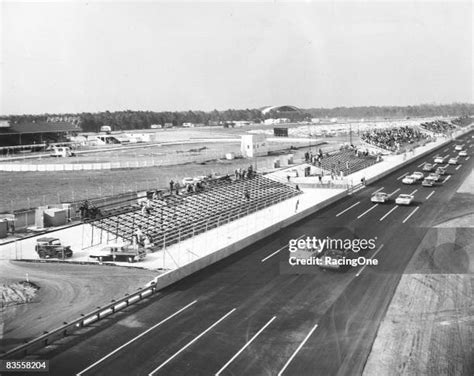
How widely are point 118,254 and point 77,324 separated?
25.9 ft

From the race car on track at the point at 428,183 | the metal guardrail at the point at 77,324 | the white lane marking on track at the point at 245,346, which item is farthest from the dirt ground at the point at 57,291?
the race car on track at the point at 428,183

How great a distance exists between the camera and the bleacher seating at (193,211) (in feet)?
103

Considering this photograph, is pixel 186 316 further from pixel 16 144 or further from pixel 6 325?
pixel 16 144

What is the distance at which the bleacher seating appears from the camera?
31.3m

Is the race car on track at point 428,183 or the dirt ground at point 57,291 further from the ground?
the race car on track at point 428,183

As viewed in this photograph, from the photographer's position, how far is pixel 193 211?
120ft

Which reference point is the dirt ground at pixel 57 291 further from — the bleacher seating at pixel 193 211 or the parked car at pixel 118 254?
the bleacher seating at pixel 193 211

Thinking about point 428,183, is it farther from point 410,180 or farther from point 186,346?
point 186,346

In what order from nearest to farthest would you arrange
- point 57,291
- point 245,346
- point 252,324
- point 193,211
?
point 245,346, point 252,324, point 57,291, point 193,211

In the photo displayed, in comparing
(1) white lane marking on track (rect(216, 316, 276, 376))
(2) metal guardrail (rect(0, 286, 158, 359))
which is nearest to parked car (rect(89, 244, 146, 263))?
(2) metal guardrail (rect(0, 286, 158, 359))

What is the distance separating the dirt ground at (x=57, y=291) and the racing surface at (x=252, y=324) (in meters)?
1.40

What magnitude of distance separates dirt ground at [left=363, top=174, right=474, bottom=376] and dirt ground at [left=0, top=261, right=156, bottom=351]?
995cm

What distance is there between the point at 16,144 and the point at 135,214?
294ft

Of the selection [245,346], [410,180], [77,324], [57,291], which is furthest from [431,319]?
[410,180]
